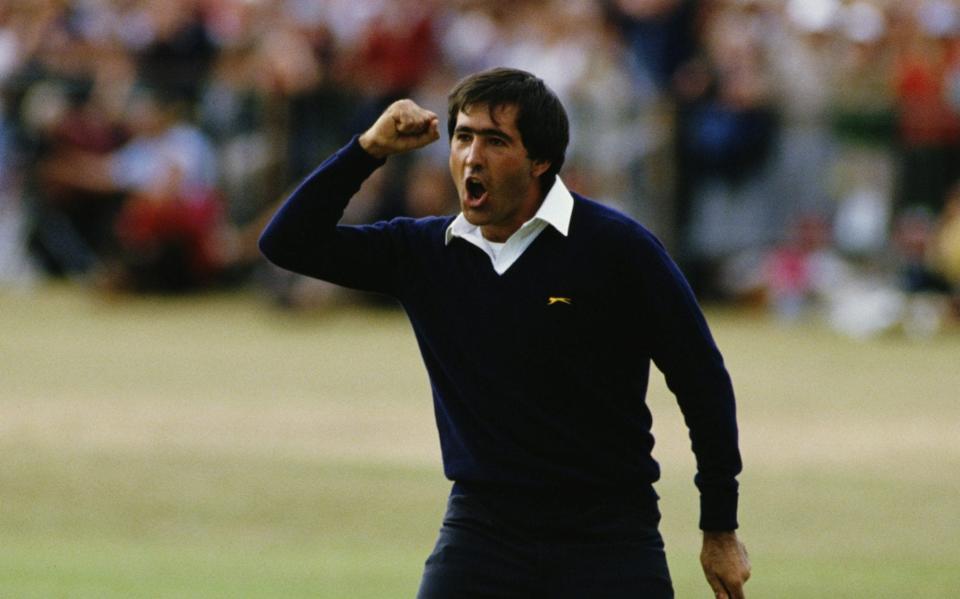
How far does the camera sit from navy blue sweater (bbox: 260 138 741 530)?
4.96 meters

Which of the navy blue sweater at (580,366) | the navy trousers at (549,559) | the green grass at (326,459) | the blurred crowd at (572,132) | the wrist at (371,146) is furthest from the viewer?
the blurred crowd at (572,132)

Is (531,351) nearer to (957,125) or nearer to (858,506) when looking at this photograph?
(858,506)

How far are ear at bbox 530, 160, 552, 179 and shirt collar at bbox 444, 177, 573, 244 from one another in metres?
0.06

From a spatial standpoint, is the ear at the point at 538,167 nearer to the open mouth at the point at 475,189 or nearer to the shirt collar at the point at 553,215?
the shirt collar at the point at 553,215

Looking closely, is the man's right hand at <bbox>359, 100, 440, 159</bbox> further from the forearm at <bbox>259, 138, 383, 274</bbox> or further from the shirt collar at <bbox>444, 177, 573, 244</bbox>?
the shirt collar at <bbox>444, 177, 573, 244</bbox>

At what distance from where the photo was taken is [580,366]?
4.99 m

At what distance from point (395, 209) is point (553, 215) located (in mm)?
13386

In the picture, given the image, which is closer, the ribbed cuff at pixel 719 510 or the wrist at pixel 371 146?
the ribbed cuff at pixel 719 510

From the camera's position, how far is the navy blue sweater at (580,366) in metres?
4.96

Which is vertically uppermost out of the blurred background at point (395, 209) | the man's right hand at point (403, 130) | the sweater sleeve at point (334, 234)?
the blurred background at point (395, 209)

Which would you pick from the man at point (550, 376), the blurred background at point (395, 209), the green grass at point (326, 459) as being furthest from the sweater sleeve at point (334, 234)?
the blurred background at point (395, 209)

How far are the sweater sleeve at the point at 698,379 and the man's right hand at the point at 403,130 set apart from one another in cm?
74

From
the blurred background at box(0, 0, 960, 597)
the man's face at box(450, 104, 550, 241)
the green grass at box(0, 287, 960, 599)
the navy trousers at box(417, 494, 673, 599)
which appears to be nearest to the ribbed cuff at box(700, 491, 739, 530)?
the navy trousers at box(417, 494, 673, 599)

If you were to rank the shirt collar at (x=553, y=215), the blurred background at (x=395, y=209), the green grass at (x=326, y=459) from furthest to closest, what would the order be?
1. the blurred background at (x=395, y=209)
2. the green grass at (x=326, y=459)
3. the shirt collar at (x=553, y=215)
